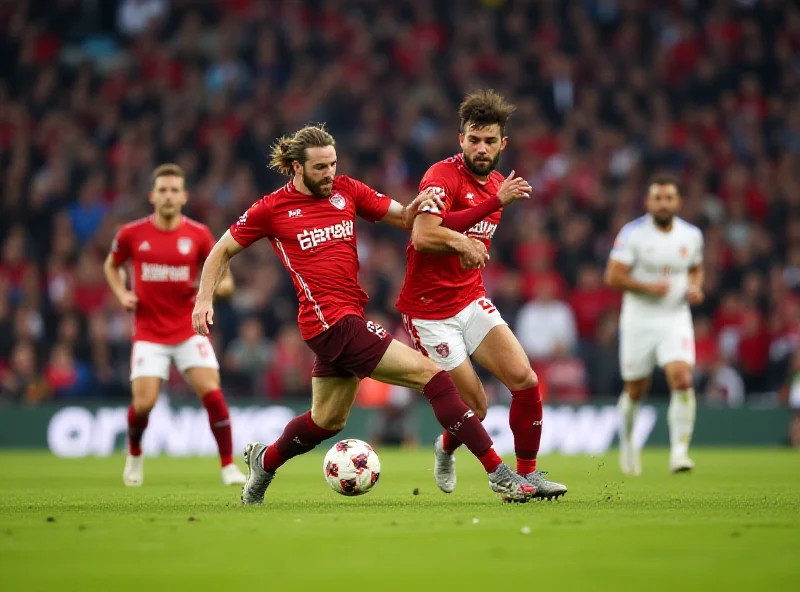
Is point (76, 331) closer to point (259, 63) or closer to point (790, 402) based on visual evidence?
point (259, 63)

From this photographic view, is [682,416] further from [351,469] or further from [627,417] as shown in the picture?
[351,469]

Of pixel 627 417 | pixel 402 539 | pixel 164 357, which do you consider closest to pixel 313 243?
pixel 402 539

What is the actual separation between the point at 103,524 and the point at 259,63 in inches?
671

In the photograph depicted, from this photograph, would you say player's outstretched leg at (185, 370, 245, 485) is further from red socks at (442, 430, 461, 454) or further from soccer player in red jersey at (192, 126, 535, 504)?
soccer player in red jersey at (192, 126, 535, 504)

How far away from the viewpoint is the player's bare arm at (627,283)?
39.6ft

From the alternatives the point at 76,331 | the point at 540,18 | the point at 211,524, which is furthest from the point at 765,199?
the point at 211,524

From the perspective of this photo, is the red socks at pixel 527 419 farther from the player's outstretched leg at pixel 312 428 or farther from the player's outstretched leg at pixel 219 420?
the player's outstretched leg at pixel 219 420

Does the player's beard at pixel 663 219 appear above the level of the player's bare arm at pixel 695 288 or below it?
above

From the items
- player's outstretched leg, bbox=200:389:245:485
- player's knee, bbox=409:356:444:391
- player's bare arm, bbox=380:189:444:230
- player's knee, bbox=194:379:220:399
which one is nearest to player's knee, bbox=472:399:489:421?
player's knee, bbox=409:356:444:391

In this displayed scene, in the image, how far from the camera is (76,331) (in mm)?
17781

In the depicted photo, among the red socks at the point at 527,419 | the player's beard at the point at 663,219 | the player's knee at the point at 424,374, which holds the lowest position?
the red socks at the point at 527,419

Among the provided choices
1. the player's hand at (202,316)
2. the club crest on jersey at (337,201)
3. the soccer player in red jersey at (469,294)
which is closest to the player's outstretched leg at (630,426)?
the soccer player in red jersey at (469,294)

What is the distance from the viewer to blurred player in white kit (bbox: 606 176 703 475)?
475 inches

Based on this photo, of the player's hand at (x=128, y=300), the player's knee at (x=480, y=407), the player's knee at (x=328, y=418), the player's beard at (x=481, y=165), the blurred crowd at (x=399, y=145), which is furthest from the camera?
the blurred crowd at (x=399, y=145)
